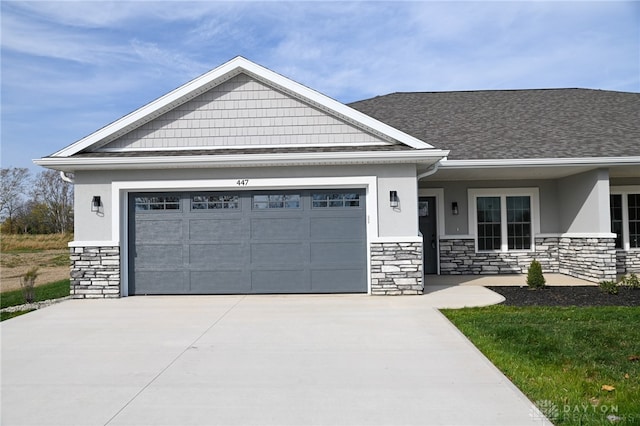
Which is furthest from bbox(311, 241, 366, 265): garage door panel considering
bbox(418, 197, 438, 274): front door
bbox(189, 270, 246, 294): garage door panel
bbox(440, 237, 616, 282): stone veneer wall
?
bbox(440, 237, 616, 282): stone veneer wall

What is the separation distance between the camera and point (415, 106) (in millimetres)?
15312

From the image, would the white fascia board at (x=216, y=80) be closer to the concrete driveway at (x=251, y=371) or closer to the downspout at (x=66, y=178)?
the downspout at (x=66, y=178)

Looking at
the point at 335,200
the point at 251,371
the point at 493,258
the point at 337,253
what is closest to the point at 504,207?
the point at 493,258

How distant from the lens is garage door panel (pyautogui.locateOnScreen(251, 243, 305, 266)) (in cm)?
1033

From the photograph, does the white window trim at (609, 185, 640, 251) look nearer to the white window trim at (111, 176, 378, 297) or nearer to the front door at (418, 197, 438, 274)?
the front door at (418, 197, 438, 274)

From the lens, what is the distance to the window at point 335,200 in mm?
10383

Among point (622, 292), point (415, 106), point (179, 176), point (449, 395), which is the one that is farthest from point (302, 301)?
point (415, 106)

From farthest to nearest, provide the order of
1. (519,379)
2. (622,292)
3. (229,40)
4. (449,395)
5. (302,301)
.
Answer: (229,40)
(622,292)
(302,301)
(519,379)
(449,395)

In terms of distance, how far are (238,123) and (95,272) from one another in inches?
176

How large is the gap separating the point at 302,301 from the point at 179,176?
3.79 meters

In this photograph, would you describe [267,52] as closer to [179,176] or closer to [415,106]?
[415,106]

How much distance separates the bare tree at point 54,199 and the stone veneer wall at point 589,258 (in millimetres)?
44567

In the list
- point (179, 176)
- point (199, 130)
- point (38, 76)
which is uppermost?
point (38, 76)

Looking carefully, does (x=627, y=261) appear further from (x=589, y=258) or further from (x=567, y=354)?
(x=567, y=354)
